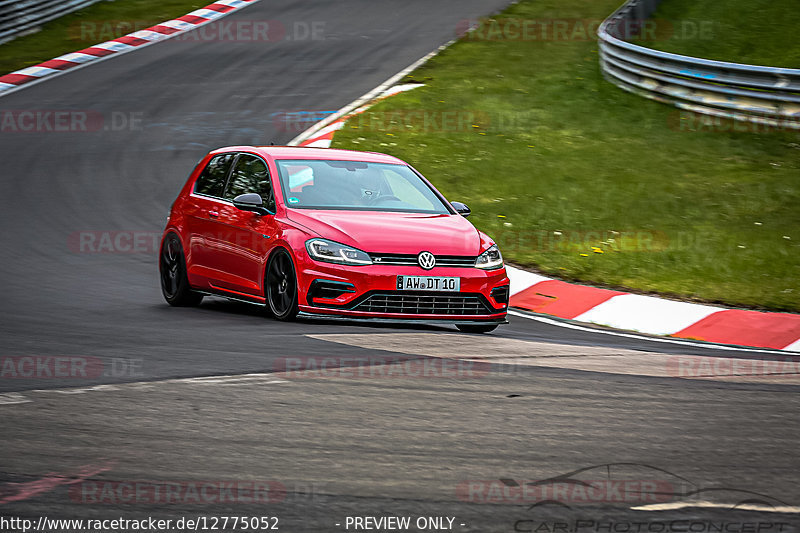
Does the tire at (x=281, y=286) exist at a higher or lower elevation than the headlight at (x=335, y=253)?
lower

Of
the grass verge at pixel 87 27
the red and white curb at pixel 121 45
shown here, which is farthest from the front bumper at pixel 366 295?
the grass verge at pixel 87 27

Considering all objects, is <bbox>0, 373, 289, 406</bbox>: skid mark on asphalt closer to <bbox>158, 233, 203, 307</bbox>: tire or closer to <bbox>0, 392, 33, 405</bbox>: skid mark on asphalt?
<bbox>0, 392, 33, 405</bbox>: skid mark on asphalt

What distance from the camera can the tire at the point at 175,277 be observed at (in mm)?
10836

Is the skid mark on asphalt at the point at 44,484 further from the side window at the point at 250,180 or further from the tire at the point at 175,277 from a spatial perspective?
the tire at the point at 175,277

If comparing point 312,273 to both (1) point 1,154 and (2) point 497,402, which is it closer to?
(2) point 497,402

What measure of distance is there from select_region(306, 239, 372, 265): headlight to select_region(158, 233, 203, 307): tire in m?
2.13

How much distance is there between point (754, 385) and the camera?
23.3ft

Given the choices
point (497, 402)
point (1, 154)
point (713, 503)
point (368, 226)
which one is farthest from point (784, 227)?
point (1, 154)

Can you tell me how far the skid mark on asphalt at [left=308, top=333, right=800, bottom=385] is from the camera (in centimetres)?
748

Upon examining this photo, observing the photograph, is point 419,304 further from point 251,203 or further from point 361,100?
point 361,100

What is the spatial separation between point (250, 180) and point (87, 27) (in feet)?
69.0

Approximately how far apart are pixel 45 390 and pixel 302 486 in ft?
7.42

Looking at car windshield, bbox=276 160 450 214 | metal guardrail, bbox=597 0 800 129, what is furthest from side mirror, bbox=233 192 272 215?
metal guardrail, bbox=597 0 800 129

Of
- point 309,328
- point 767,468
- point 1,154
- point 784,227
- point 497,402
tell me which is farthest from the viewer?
point 1,154
